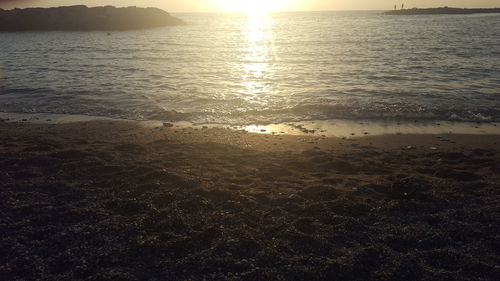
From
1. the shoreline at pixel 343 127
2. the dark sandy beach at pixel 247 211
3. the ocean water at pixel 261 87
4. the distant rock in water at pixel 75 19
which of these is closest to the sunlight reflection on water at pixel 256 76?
the ocean water at pixel 261 87

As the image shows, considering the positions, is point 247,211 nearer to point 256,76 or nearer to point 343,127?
point 343,127

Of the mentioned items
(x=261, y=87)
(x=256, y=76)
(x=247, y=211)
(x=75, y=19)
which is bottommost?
(x=247, y=211)

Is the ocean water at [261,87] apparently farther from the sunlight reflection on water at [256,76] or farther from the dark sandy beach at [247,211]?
the dark sandy beach at [247,211]

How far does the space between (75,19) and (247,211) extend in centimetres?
8185

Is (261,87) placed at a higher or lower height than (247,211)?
higher

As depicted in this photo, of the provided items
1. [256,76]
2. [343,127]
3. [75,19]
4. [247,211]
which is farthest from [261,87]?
[75,19]

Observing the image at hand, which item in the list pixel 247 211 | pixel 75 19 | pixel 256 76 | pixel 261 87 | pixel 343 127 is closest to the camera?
pixel 247 211

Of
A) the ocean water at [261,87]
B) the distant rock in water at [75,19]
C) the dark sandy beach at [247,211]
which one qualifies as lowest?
the dark sandy beach at [247,211]

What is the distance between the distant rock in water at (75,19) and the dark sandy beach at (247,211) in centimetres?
7309

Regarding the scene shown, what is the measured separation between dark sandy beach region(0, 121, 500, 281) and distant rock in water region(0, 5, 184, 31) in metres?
73.1

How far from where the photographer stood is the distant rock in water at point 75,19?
72188 mm

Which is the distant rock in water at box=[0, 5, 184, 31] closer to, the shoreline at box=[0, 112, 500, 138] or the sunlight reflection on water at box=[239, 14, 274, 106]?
the sunlight reflection on water at box=[239, 14, 274, 106]

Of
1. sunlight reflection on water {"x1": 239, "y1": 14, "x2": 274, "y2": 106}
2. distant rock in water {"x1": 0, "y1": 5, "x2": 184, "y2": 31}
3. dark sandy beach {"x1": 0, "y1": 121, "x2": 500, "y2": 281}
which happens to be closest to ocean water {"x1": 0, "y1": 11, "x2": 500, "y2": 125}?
sunlight reflection on water {"x1": 239, "y1": 14, "x2": 274, "y2": 106}

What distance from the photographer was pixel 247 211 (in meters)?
6.00
